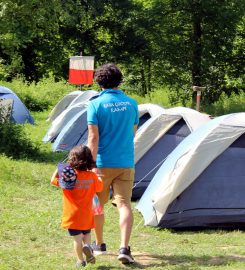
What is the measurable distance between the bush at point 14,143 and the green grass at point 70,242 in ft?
9.11

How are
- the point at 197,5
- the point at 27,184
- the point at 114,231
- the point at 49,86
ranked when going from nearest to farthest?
the point at 114,231
the point at 27,184
the point at 197,5
the point at 49,86

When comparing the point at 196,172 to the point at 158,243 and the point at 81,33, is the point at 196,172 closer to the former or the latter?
the point at 158,243

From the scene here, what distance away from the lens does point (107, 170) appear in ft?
17.6

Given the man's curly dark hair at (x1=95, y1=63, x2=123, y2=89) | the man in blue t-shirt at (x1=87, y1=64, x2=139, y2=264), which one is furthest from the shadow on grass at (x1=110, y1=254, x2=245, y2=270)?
the man's curly dark hair at (x1=95, y1=63, x2=123, y2=89)

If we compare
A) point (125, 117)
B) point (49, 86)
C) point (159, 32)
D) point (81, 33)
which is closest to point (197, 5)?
point (159, 32)

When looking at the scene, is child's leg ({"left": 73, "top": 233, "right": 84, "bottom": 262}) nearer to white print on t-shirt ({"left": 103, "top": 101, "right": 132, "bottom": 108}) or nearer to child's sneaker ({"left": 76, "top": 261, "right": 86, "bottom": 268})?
child's sneaker ({"left": 76, "top": 261, "right": 86, "bottom": 268})

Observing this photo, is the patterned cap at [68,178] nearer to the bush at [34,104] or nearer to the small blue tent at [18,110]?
the small blue tent at [18,110]

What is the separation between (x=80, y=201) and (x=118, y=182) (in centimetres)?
43

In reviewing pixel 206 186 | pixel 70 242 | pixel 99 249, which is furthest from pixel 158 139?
pixel 99 249

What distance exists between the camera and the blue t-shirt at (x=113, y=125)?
17.4 feet

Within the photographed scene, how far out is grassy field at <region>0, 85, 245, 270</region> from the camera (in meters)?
5.40

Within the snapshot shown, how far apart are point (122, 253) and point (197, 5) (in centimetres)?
1792

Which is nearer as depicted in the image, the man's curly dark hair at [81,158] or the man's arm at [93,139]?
the man's curly dark hair at [81,158]

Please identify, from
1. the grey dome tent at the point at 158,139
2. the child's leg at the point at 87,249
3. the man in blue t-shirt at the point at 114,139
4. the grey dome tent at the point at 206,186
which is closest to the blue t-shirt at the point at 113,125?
the man in blue t-shirt at the point at 114,139
